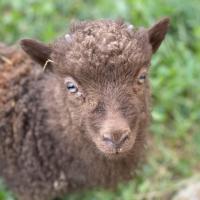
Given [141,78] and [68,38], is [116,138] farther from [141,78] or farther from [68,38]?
[68,38]

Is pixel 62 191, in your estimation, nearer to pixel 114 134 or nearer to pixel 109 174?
pixel 109 174

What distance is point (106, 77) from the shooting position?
4.09 meters

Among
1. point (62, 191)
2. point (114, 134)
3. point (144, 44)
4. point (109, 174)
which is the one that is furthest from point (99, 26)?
point (62, 191)

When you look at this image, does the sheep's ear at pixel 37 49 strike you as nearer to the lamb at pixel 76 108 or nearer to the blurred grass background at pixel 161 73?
the lamb at pixel 76 108

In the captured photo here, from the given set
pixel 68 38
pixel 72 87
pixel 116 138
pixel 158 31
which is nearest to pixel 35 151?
pixel 72 87

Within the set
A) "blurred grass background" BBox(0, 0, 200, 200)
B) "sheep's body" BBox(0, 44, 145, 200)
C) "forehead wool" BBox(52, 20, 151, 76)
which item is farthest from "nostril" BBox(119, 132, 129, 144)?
"blurred grass background" BBox(0, 0, 200, 200)

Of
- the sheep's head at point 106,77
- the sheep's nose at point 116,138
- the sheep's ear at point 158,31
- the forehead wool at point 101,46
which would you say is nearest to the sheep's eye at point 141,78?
the sheep's head at point 106,77

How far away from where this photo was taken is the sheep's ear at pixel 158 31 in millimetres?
4570

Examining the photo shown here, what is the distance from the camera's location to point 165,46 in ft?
21.8

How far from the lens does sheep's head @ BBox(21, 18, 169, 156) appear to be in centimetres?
397

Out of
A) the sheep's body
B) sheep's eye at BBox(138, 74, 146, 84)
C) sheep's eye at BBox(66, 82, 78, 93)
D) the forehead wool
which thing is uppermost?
→ the forehead wool

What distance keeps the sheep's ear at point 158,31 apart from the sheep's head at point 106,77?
0.15 m

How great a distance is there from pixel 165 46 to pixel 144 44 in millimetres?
2337

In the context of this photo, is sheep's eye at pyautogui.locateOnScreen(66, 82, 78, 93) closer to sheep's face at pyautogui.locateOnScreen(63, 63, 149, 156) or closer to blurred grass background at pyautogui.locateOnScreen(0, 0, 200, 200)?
sheep's face at pyautogui.locateOnScreen(63, 63, 149, 156)
